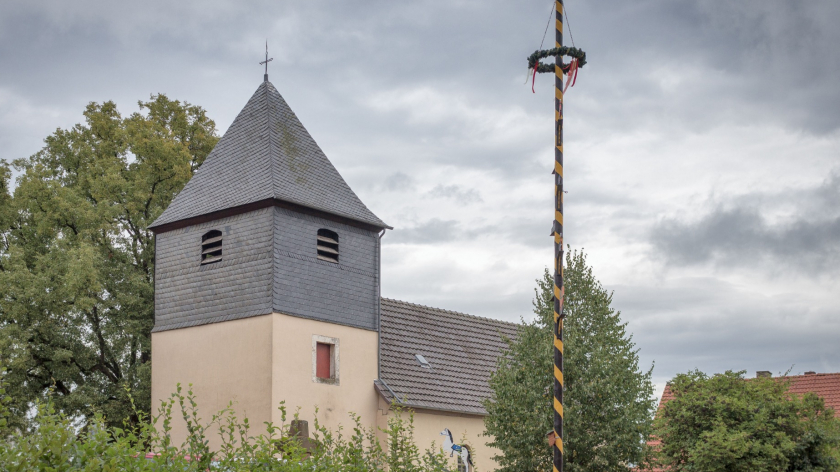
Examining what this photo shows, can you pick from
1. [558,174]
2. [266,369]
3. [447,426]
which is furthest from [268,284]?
[558,174]

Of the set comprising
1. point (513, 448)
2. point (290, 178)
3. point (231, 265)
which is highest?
point (290, 178)

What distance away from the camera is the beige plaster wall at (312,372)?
23.0 metres

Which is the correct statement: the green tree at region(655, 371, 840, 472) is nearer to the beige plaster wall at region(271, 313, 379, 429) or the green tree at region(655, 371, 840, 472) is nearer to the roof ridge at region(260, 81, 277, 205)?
the beige plaster wall at region(271, 313, 379, 429)

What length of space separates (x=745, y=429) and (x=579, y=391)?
320 cm

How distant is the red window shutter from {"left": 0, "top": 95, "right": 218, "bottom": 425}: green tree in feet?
17.3

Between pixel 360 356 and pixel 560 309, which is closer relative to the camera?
pixel 560 309

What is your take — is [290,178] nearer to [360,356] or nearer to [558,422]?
[360,356]

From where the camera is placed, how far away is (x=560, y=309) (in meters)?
15.0

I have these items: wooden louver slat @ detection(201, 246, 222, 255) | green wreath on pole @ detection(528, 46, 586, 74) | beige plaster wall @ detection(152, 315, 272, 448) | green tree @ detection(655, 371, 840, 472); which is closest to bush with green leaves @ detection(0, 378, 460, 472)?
green wreath on pole @ detection(528, 46, 586, 74)

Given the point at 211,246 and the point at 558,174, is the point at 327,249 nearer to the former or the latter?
the point at 211,246

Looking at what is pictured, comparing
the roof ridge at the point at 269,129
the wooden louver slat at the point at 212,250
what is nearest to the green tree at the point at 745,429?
the roof ridge at the point at 269,129

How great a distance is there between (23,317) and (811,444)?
20.1 metres

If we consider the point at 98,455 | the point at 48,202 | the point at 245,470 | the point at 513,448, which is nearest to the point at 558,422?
the point at 513,448

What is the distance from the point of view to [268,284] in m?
23.3
